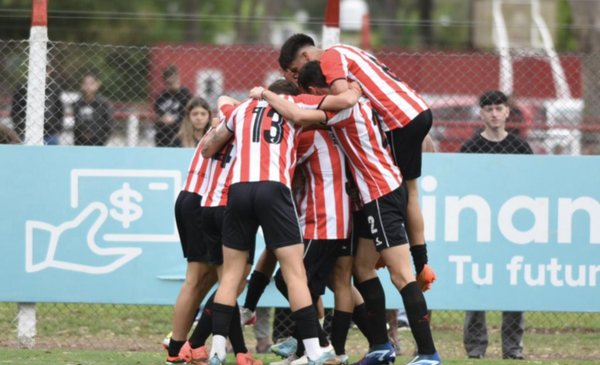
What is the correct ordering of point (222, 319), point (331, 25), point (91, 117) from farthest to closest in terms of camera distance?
point (91, 117), point (331, 25), point (222, 319)

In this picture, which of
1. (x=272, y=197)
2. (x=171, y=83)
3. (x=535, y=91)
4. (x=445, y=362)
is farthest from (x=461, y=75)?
(x=272, y=197)

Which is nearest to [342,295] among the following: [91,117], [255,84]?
[91,117]

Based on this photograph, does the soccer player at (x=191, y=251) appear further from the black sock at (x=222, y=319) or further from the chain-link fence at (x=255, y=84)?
the chain-link fence at (x=255, y=84)

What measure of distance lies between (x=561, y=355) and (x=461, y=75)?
9.37m

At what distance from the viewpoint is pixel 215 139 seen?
8.03 meters

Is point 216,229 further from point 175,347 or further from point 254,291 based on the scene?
point 175,347

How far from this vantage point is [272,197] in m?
7.67

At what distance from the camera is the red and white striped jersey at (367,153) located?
794cm

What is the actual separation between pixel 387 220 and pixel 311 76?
3.46ft

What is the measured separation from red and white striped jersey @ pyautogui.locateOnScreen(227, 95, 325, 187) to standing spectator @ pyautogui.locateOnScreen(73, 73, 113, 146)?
4.31m

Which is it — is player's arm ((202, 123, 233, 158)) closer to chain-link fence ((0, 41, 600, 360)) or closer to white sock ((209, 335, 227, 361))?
white sock ((209, 335, 227, 361))

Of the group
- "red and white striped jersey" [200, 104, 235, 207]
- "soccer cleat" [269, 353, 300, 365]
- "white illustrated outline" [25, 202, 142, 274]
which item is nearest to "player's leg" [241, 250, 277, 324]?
"soccer cleat" [269, 353, 300, 365]

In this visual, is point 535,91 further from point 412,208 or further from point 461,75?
point 412,208

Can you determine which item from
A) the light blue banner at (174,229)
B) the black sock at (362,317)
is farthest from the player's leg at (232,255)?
the light blue banner at (174,229)
